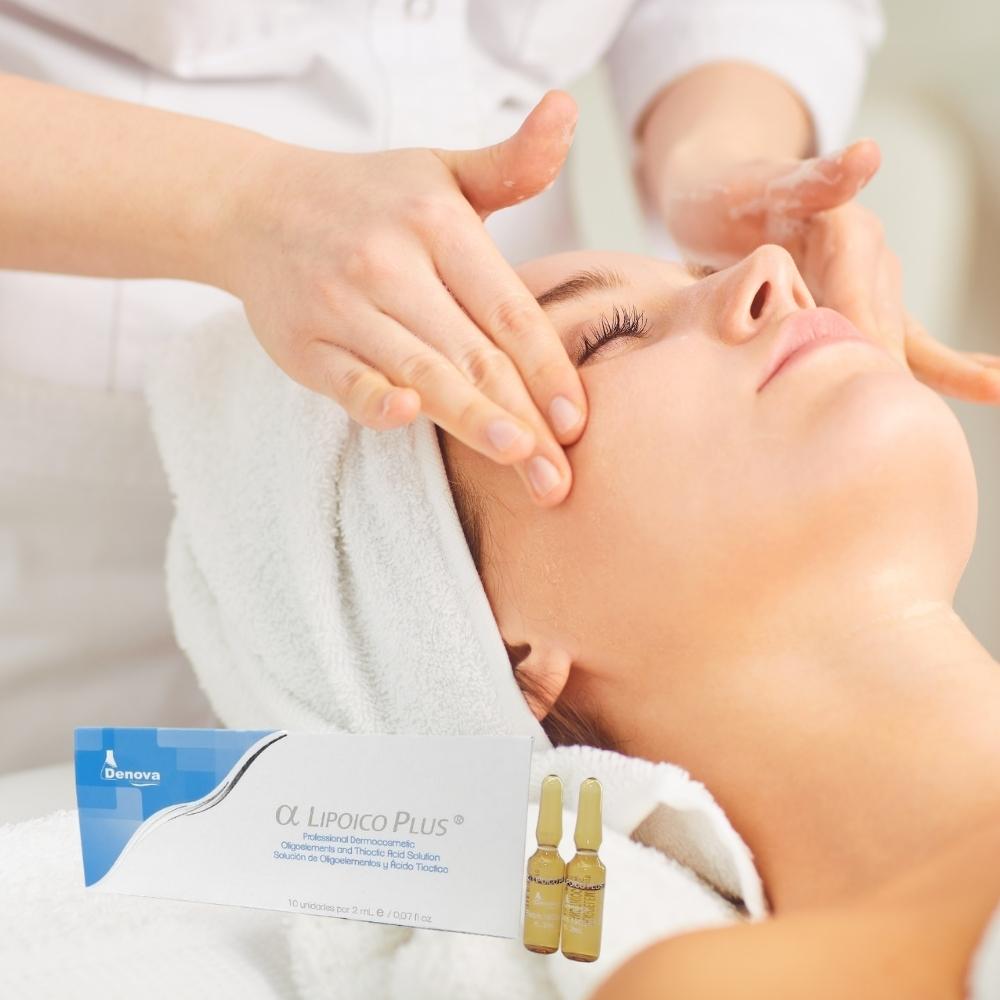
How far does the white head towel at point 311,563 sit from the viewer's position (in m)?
0.91

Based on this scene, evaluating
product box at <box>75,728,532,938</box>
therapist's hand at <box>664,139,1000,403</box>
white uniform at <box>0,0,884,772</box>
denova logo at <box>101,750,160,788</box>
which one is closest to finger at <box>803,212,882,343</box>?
therapist's hand at <box>664,139,1000,403</box>

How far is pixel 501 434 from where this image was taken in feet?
2.48

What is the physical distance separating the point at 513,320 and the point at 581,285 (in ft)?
0.52

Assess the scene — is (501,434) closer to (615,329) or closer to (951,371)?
(615,329)

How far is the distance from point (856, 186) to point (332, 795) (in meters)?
0.81

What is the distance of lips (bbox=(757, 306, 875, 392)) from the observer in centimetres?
85

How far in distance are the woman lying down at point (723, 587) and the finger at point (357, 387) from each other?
0.39 feet

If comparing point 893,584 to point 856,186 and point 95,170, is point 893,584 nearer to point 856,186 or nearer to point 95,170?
point 856,186

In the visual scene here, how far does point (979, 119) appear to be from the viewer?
1.84 meters

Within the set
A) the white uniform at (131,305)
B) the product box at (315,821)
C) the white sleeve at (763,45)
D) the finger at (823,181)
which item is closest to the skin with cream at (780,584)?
the product box at (315,821)

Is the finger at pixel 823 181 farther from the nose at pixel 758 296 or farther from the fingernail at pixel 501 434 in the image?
the fingernail at pixel 501 434

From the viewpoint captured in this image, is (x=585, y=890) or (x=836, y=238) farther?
(x=836, y=238)

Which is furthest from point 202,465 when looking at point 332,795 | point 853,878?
point 853,878

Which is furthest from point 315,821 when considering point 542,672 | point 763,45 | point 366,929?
point 763,45
